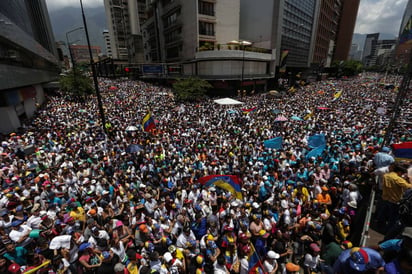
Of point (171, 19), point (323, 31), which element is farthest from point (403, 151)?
point (323, 31)

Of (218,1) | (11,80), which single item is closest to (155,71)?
(218,1)

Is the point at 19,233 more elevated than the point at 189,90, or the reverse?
the point at 189,90

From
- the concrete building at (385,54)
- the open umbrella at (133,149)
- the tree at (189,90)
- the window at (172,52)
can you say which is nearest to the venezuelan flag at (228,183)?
the open umbrella at (133,149)

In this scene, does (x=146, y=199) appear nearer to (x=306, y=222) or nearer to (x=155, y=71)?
(x=306, y=222)

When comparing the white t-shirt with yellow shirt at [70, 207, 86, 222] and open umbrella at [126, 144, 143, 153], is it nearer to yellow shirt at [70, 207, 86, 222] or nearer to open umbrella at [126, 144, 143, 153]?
yellow shirt at [70, 207, 86, 222]

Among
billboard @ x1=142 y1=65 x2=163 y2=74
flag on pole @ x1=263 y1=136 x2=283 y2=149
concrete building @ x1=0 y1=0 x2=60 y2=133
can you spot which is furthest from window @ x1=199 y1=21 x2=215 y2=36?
flag on pole @ x1=263 y1=136 x2=283 y2=149

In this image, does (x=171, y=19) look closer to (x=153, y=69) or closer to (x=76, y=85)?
(x=153, y=69)
